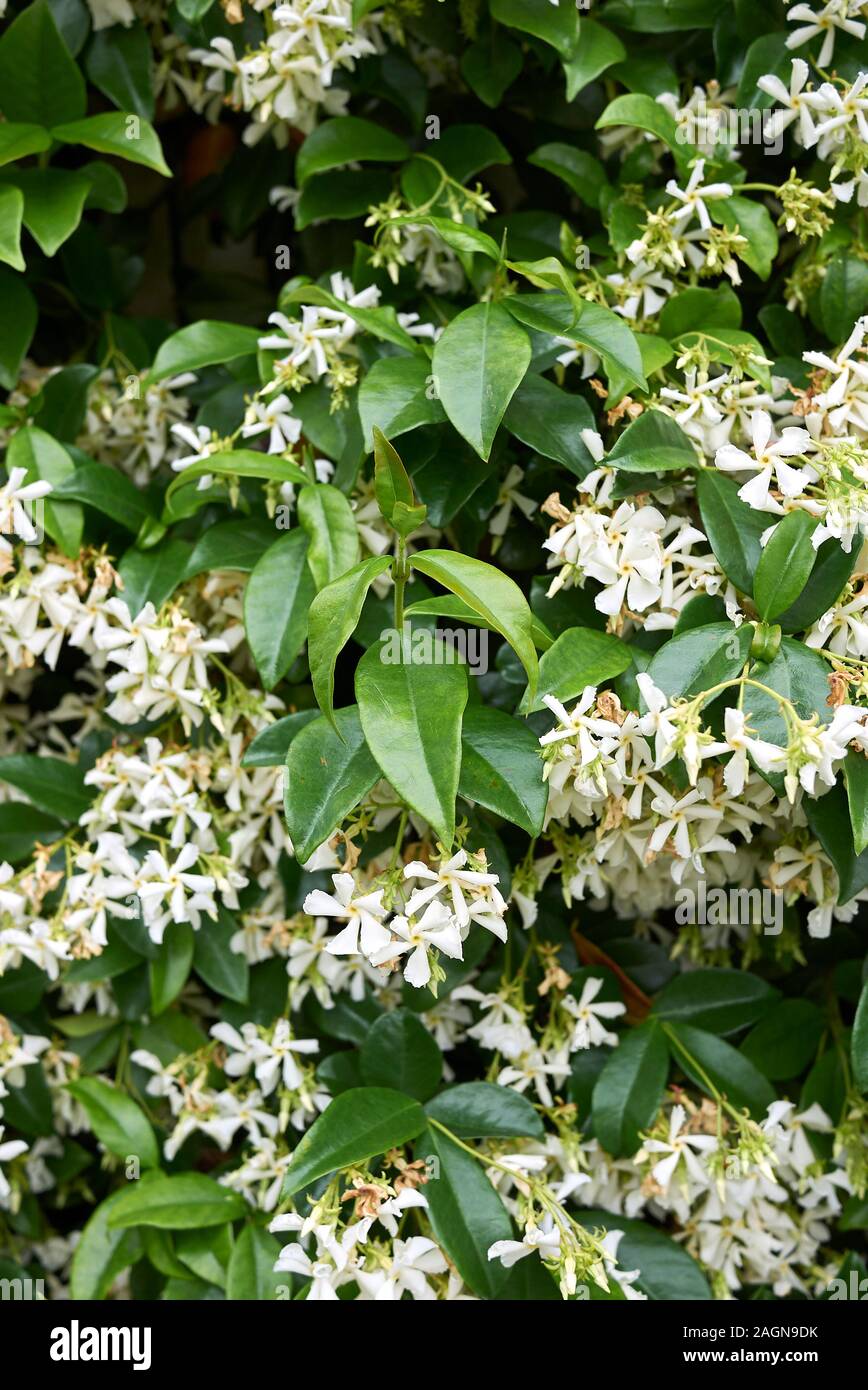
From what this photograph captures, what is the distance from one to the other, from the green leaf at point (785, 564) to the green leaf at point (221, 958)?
0.59m

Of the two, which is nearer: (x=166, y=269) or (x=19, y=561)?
(x=19, y=561)

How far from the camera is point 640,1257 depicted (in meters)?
1.08

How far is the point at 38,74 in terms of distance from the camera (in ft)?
3.70

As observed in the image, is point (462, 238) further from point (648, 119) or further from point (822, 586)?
point (822, 586)

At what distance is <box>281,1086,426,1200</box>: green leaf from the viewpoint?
0.91 metres

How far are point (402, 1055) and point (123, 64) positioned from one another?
0.99 meters

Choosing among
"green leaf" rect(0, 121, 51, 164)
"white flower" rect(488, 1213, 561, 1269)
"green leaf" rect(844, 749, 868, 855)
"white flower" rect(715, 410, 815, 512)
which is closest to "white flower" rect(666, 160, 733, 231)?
"white flower" rect(715, 410, 815, 512)

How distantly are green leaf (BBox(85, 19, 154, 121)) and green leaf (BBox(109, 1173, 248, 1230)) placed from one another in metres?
1.03

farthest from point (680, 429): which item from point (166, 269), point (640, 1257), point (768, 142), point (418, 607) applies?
point (166, 269)

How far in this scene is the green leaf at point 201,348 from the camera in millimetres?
1095

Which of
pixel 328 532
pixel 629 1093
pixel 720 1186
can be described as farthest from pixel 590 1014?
pixel 328 532

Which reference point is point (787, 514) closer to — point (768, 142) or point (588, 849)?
point (588, 849)

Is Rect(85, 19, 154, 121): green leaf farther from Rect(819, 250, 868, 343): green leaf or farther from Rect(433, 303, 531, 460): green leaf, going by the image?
Rect(819, 250, 868, 343): green leaf

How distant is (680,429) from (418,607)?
0.27 metres
